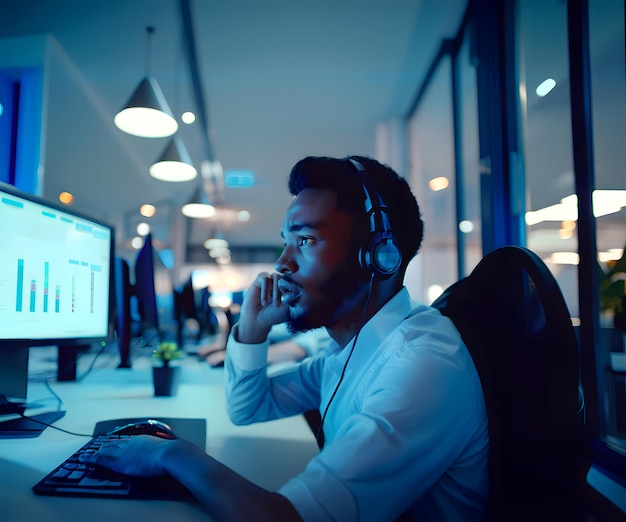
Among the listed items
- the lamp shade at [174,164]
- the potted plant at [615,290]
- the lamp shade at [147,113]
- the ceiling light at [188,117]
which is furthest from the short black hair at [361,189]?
the ceiling light at [188,117]

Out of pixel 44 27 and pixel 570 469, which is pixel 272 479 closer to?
pixel 570 469

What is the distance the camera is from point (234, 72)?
12.3 ft

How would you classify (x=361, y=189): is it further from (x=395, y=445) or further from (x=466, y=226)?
(x=466, y=226)

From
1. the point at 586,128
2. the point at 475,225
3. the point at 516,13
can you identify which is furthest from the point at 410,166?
the point at 586,128

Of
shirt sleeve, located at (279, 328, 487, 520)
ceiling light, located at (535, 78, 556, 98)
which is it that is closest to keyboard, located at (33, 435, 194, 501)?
shirt sleeve, located at (279, 328, 487, 520)

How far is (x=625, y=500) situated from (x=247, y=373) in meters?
0.86

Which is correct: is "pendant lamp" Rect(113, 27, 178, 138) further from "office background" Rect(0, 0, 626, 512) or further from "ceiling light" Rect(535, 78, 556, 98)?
"ceiling light" Rect(535, 78, 556, 98)

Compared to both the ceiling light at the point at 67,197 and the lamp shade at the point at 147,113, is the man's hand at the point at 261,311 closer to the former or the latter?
the lamp shade at the point at 147,113

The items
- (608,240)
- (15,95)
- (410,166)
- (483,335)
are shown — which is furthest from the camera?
(410,166)

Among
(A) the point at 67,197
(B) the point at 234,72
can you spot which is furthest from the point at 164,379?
(A) the point at 67,197

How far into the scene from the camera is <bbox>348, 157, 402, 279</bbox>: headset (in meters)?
0.90

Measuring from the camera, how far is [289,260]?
1.01m

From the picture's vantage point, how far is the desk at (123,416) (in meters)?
0.58

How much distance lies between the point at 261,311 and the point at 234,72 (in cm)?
325
